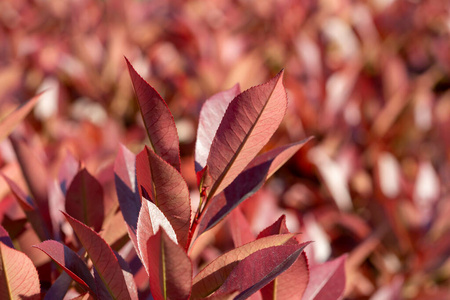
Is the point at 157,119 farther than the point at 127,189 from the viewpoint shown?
No

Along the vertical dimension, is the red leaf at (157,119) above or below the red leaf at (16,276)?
above

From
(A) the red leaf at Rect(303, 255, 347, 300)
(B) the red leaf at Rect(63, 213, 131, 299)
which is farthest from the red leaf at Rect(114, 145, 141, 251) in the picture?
(A) the red leaf at Rect(303, 255, 347, 300)

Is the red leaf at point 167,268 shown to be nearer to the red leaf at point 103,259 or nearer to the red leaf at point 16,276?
the red leaf at point 103,259

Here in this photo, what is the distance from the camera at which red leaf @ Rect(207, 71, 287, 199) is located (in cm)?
58

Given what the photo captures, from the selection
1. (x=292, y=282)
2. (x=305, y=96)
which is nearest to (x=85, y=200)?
(x=292, y=282)

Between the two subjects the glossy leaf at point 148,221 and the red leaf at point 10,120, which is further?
the red leaf at point 10,120

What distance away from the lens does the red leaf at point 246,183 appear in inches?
26.3

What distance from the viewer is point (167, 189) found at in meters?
0.58

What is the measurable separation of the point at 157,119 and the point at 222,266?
20 centimetres

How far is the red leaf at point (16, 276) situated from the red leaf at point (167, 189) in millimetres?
172

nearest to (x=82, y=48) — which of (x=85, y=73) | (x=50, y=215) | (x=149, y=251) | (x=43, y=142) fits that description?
(x=85, y=73)

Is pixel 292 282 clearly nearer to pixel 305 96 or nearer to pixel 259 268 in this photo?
pixel 259 268

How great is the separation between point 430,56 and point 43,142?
2.03m

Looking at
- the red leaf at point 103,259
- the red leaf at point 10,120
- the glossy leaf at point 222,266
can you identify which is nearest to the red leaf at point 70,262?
the red leaf at point 103,259
